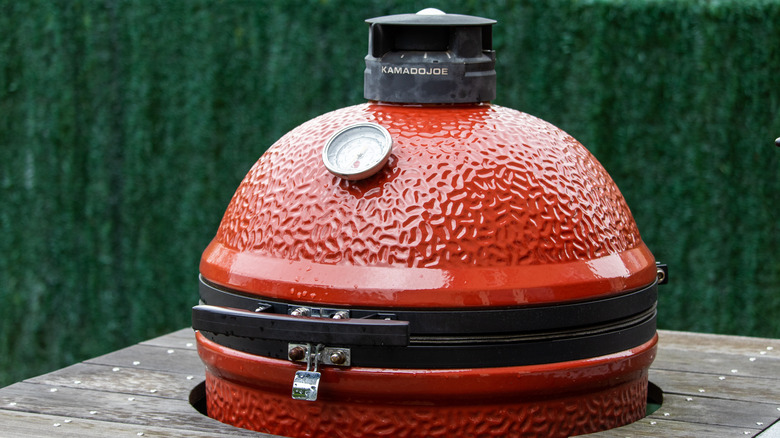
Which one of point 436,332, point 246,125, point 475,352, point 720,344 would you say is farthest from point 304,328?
point 246,125

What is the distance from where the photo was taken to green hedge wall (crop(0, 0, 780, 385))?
4875mm

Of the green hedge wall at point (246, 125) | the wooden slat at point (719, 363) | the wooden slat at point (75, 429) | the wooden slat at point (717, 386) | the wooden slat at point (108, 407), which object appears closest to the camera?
the wooden slat at point (75, 429)

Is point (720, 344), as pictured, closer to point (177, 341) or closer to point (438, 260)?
point (438, 260)

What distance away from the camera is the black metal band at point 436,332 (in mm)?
2533

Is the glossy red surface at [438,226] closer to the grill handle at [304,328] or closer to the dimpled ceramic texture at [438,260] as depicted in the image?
the dimpled ceramic texture at [438,260]

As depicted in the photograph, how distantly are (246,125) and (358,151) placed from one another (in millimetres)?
2829

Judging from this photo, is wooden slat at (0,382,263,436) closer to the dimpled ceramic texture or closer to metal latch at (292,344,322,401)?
the dimpled ceramic texture

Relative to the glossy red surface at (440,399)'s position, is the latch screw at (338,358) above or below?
above

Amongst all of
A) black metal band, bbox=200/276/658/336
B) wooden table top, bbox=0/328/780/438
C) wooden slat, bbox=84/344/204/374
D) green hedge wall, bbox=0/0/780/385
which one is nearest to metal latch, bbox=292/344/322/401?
black metal band, bbox=200/276/658/336

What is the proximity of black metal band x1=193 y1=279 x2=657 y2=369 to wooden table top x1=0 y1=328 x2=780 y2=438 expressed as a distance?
0.92 feet

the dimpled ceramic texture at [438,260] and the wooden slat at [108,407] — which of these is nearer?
the dimpled ceramic texture at [438,260]

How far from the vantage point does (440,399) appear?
2652mm

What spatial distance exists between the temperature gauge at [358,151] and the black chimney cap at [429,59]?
0.22 m

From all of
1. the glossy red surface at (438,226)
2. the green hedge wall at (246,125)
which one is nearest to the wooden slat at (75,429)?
the glossy red surface at (438,226)
